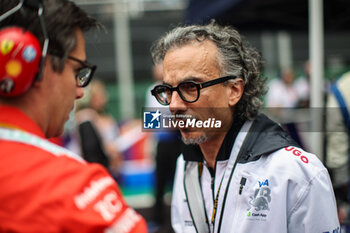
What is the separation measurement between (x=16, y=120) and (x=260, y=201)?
3.25 ft

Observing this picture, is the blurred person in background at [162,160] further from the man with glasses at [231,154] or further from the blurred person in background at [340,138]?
the man with glasses at [231,154]

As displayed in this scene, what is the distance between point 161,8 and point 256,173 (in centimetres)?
1097

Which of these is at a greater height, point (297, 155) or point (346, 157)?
point (297, 155)

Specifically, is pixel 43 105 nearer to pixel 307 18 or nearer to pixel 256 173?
pixel 256 173

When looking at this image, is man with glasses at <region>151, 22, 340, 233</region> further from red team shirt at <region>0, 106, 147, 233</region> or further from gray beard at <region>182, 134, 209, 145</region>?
red team shirt at <region>0, 106, 147, 233</region>

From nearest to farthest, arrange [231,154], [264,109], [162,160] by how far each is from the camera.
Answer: [231,154], [264,109], [162,160]

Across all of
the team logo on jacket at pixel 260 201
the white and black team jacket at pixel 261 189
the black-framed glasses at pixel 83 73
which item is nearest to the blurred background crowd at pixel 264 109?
the black-framed glasses at pixel 83 73

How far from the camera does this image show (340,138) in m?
2.65

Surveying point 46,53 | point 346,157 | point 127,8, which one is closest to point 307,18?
point 346,157

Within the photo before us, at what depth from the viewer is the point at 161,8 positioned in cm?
1185

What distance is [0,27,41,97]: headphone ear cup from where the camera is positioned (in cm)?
97

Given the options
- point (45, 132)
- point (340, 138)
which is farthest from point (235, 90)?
point (340, 138)

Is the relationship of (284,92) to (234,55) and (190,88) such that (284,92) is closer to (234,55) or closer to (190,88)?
(234,55)

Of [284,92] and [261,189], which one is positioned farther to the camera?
[284,92]
